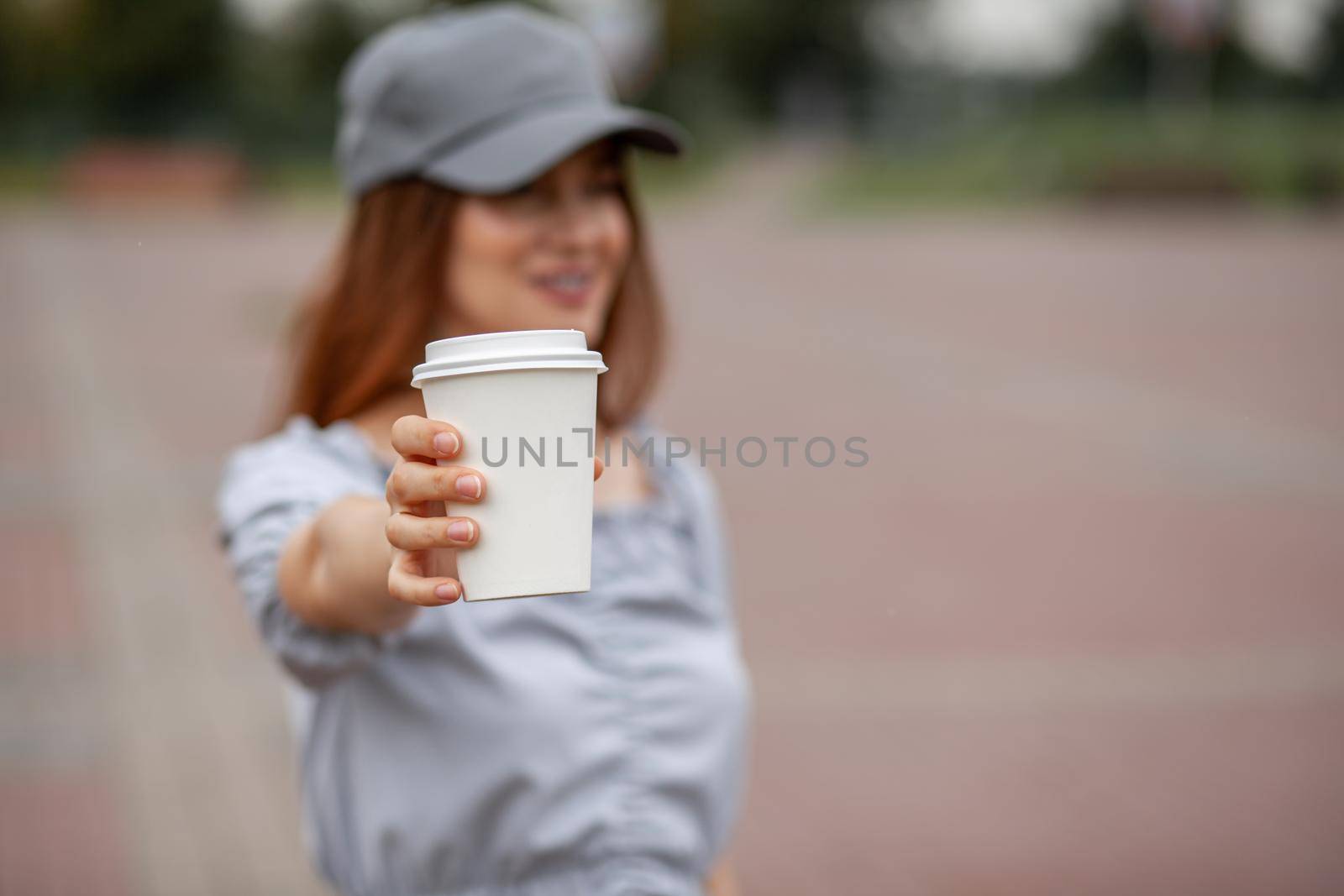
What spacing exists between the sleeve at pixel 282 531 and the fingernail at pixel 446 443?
409 millimetres

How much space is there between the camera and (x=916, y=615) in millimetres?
5805

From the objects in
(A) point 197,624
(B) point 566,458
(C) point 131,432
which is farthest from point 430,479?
(C) point 131,432

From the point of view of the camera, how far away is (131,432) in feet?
30.5

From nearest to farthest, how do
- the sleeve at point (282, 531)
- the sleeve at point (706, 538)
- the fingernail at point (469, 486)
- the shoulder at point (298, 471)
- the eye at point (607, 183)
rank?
the fingernail at point (469, 486) < the sleeve at point (282, 531) < the shoulder at point (298, 471) < the eye at point (607, 183) < the sleeve at point (706, 538)

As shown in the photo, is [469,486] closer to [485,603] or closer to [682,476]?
[485,603]

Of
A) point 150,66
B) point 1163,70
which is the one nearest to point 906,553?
point 150,66

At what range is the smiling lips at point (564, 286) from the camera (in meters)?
1.68

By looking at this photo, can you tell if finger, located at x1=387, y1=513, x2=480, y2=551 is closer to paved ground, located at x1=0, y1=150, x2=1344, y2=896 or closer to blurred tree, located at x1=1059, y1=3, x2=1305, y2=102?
paved ground, located at x1=0, y1=150, x2=1344, y2=896

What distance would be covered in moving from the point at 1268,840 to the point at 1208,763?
46cm

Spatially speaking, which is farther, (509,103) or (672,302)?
(672,302)

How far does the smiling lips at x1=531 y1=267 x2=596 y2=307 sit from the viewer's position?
1.68 metres

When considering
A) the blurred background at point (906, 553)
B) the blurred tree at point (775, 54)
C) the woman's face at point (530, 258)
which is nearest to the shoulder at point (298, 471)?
the woman's face at point (530, 258)

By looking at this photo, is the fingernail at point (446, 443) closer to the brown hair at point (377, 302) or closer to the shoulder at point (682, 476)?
the brown hair at point (377, 302)

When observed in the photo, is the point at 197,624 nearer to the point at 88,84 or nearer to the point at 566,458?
the point at 566,458
